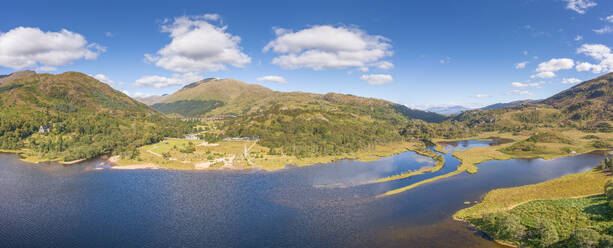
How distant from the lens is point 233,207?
87312mm

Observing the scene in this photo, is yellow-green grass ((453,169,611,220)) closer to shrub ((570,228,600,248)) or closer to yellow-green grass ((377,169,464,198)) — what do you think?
shrub ((570,228,600,248))

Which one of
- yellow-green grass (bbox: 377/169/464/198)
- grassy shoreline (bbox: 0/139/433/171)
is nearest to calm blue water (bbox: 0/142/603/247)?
yellow-green grass (bbox: 377/169/464/198)

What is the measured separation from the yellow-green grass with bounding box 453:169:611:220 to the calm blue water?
517cm

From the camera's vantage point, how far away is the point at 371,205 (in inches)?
3482

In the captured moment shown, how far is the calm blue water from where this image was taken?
67562 millimetres

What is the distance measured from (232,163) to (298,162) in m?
35.3

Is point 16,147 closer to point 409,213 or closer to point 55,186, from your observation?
point 55,186

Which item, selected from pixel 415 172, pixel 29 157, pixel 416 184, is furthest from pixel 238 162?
pixel 29 157

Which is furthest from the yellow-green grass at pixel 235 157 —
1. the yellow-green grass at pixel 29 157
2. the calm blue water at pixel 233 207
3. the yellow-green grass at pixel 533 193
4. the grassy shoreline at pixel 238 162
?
the yellow-green grass at pixel 533 193

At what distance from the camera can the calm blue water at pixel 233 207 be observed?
6756 centimetres

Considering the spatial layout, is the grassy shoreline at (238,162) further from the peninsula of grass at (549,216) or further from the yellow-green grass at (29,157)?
the peninsula of grass at (549,216)

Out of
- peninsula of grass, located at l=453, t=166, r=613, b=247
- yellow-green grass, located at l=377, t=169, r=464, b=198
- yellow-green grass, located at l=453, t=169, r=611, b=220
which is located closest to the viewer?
peninsula of grass, located at l=453, t=166, r=613, b=247

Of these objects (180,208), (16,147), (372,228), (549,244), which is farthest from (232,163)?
(16,147)

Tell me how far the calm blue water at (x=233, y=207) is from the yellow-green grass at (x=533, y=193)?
17.0ft
